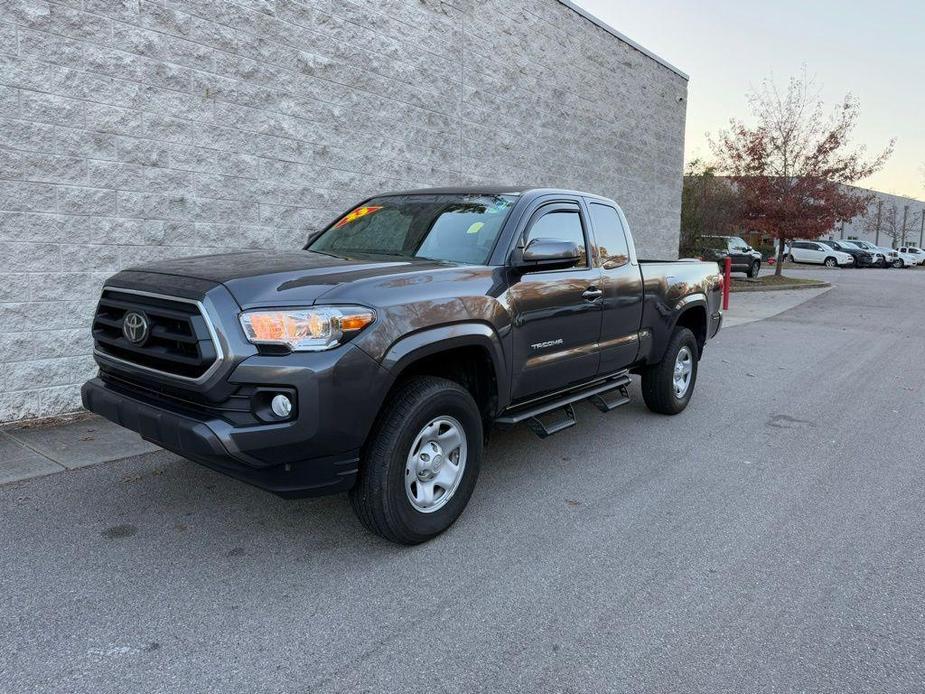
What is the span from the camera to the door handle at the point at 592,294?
506cm

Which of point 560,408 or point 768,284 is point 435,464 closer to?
point 560,408

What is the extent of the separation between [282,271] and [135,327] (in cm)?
83

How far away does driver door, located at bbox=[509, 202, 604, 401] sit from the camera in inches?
175

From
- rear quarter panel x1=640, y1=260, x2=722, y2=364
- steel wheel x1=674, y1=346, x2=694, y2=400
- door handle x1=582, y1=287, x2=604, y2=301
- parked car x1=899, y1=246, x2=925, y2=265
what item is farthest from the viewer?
parked car x1=899, y1=246, x2=925, y2=265

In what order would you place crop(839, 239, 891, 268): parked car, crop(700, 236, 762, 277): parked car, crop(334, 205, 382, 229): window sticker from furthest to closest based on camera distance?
crop(839, 239, 891, 268): parked car → crop(700, 236, 762, 277): parked car → crop(334, 205, 382, 229): window sticker

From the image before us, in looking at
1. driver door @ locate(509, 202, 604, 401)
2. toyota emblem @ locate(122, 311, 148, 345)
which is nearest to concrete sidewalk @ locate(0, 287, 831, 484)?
toyota emblem @ locate(122, 311, 148, 345)

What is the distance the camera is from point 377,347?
338 centimetres

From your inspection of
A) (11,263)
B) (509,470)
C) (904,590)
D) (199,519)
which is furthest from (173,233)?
(904,590)

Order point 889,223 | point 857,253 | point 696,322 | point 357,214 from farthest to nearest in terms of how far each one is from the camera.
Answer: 1. point 889,223
2. point 857,253
3. point 696,322
4. point 357,214

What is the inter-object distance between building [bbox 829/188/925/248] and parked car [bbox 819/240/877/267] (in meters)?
22.1

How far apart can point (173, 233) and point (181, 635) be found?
14.8 feet

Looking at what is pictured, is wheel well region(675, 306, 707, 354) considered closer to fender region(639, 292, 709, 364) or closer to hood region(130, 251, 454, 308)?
fender region(639, 292, 709, 364)

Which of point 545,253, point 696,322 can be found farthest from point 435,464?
point 696,322

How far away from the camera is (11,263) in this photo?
18.1 ft
